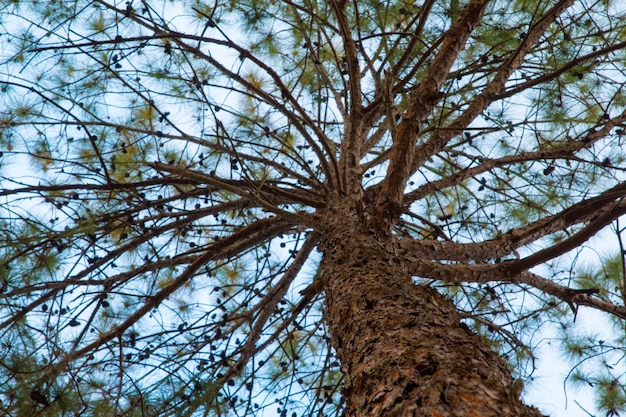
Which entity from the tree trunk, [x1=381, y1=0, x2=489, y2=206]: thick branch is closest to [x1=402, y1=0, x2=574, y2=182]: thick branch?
[x1=381, y1=0, x2=489, y2=206]: thick branch

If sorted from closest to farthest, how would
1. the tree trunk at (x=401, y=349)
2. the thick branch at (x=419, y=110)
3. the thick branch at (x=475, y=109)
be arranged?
the tree trunk at (x=401, y=349) → the thick branch at (x=419, y=110) → the thick branch at (x=475, y=109)

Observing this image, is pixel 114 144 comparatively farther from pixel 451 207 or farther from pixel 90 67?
pixel 451 207

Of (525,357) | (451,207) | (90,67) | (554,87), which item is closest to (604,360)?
(525,357)

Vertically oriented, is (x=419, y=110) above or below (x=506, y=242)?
above

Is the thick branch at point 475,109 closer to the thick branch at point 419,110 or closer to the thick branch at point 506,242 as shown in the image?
the thick branch at point 419,110

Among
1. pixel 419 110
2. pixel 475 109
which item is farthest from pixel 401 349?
pixel 475 109

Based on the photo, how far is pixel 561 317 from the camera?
9.50 ft

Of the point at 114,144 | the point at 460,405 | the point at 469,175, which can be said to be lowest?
the point at 460,405

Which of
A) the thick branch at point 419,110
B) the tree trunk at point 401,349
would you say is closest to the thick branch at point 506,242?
the thick branch at point 419,110

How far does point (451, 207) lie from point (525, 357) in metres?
1.08

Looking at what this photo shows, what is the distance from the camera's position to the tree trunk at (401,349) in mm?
804

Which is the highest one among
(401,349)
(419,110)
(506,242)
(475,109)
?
(475,109)

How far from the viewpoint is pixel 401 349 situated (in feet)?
3.32

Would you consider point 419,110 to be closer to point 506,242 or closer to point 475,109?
point 475,109
